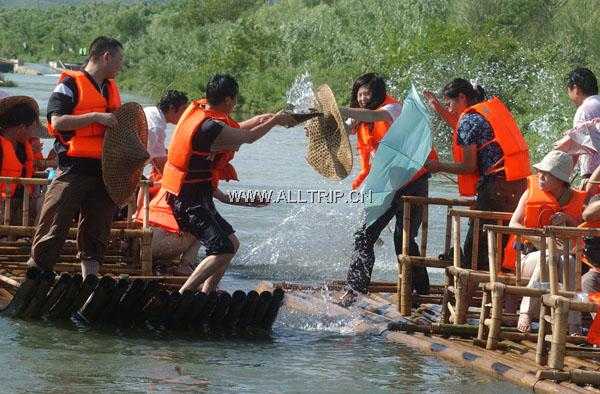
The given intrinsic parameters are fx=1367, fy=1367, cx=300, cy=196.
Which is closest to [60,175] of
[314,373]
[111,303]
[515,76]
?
[111,303]

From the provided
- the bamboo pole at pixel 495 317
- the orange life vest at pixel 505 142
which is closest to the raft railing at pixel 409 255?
the orange life vest at pixel 505 142

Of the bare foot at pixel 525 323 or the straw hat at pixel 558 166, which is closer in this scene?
the straw hat at pixel 558 166

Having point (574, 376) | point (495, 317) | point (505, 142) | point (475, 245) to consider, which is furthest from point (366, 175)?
point (574, 376)

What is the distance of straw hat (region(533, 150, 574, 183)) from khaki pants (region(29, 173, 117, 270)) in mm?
2619

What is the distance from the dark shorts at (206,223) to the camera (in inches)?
316

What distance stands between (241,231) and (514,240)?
6412mm

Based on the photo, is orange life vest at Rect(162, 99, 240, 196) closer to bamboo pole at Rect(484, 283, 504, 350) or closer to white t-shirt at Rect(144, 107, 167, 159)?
white t-shirt at Rect(144, 107, 167, 159)

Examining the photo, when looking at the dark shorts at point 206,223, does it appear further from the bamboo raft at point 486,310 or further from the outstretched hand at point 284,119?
the bamboo raft at point 486,310

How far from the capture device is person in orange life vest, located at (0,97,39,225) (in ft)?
31.3

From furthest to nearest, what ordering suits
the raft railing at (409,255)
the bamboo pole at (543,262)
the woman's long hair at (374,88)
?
the woman's long hair at (374,88)
the raft railing at (409,255)
the bamboo pole at (543,262)

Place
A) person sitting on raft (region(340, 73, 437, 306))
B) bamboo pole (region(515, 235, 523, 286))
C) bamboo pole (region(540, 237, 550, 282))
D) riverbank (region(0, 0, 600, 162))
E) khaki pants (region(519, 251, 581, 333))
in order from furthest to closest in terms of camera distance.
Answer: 1. riverbank (region(0, 0, 600, 162))
2. person sitting on raft (region(340, 73, 437, 306))
3. bamboo pole (region(515, 235, 523, 286))
4. khaki pants (region(519, 251, 581, 333))
5. bamboo pole (region(540, 237, 550, 282))

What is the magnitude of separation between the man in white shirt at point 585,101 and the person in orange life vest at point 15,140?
149 inches

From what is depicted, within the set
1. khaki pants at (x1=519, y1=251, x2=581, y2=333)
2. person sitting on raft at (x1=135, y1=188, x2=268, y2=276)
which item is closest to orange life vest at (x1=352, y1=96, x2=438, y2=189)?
person sitting on raft at (x1=135, y1=188, x2=268, y2=276)

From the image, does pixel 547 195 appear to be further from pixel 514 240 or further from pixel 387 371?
pixel 387 371
